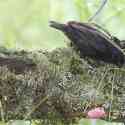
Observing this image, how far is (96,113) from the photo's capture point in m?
1.58

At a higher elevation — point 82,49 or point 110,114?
point 82,49

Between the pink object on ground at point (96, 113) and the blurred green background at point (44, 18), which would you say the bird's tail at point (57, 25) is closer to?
the blurred green background at point (44, 18)

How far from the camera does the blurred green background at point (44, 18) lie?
5.18ft

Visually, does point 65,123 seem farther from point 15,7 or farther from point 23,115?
point 15,7

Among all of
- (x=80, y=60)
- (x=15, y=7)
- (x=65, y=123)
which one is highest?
(x=15, y=7)

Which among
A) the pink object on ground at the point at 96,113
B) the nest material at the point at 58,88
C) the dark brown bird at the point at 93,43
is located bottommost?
the pink object on ground at the point at 96,113

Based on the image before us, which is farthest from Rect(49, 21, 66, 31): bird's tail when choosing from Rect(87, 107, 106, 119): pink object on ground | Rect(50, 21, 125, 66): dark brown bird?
Rect(87, 107, 106, 119): pink object on ground

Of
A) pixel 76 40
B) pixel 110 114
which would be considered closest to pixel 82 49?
pixel 76 40

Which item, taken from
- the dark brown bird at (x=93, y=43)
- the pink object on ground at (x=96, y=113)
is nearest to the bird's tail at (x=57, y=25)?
the dark brown bird at (x=93, y=43)

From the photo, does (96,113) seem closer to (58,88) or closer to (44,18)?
(58,88)

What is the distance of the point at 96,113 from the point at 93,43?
0.44 feet

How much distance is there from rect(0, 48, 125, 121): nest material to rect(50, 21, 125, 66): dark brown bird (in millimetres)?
17

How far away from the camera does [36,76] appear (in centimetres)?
158

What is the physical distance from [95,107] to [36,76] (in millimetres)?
129
